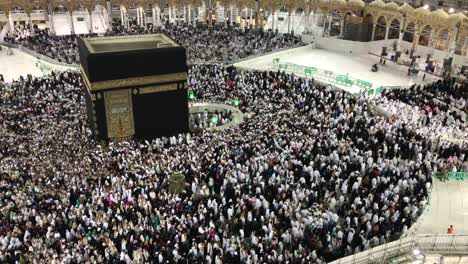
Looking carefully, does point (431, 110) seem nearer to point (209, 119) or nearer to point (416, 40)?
point (209, 119)

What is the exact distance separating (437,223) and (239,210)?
4830mm

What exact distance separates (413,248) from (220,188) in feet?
15.1

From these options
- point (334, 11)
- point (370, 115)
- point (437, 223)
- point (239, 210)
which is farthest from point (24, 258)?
point (334, 11)

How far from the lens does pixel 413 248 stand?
888cm

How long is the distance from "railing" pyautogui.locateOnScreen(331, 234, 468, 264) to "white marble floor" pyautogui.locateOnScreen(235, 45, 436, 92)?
10.6m

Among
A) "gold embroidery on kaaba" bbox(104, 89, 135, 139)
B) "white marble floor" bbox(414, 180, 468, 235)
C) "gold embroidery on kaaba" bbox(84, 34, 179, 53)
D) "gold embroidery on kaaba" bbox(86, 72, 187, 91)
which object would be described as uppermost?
"gold embroidery on kaaba" bbox(84, 34, 179, 53)

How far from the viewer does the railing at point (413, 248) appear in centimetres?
841

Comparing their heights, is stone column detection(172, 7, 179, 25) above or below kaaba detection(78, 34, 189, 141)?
above

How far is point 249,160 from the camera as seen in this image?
11.8 metres

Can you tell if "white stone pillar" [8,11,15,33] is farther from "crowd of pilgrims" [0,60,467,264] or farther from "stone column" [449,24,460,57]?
"stone column" [449,24,460,57]

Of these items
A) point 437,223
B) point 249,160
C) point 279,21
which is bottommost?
point 437,223

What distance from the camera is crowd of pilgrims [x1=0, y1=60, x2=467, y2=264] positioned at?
8641 mm

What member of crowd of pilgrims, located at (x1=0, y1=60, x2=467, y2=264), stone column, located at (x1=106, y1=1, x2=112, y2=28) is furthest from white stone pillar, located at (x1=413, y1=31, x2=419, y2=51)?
stone column, located at (x1=106, y1=1, x2=112, y2=28)

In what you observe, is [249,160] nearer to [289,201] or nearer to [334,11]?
[289,201]
